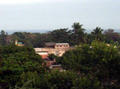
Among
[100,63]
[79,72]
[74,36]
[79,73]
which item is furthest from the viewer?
[74,36]

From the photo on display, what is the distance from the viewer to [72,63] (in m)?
14.4

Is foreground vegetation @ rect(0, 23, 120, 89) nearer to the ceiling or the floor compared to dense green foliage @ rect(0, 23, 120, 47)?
nearer to the floor

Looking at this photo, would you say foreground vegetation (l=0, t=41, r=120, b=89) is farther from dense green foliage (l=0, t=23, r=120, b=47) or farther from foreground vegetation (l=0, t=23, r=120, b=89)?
dense green foliage (l=0, t=23, r=120, b=47)

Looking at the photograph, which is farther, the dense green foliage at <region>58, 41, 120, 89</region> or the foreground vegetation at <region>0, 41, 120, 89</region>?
the dense green foliage at <region>58, 41, 120, 89</region>

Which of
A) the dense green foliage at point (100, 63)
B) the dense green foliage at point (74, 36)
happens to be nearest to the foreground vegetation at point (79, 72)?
the dense green foliage at point (100, 63)

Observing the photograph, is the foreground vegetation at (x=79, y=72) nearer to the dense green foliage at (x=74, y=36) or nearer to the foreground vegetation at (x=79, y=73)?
the foreground vegetation at (x=79, y=73)

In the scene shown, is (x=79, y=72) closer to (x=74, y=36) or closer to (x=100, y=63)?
(x=100, y=63)

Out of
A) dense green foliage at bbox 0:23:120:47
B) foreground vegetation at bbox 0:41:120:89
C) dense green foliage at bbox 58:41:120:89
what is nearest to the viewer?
foreground vegetation at bbox 0:41:120:89

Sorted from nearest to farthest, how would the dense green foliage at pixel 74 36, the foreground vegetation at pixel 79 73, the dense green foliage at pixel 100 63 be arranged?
the foreground vegetation at pixel 79 73 → the dense green foliage at pixel 100 63 → the dense green foliage at pixel 74 36

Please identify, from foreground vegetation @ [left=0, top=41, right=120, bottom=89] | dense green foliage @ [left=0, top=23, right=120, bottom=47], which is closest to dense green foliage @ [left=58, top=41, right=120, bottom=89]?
foreground vegetation @ [left=0, top=41, right=120, bottom=89]

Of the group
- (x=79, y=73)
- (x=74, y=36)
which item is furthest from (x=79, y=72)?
(x=74, y=36)

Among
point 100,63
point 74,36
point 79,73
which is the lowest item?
point 79,73

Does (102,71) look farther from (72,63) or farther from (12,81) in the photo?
(12,81)

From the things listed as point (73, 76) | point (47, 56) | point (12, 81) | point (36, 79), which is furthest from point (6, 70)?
point (47, 56)
